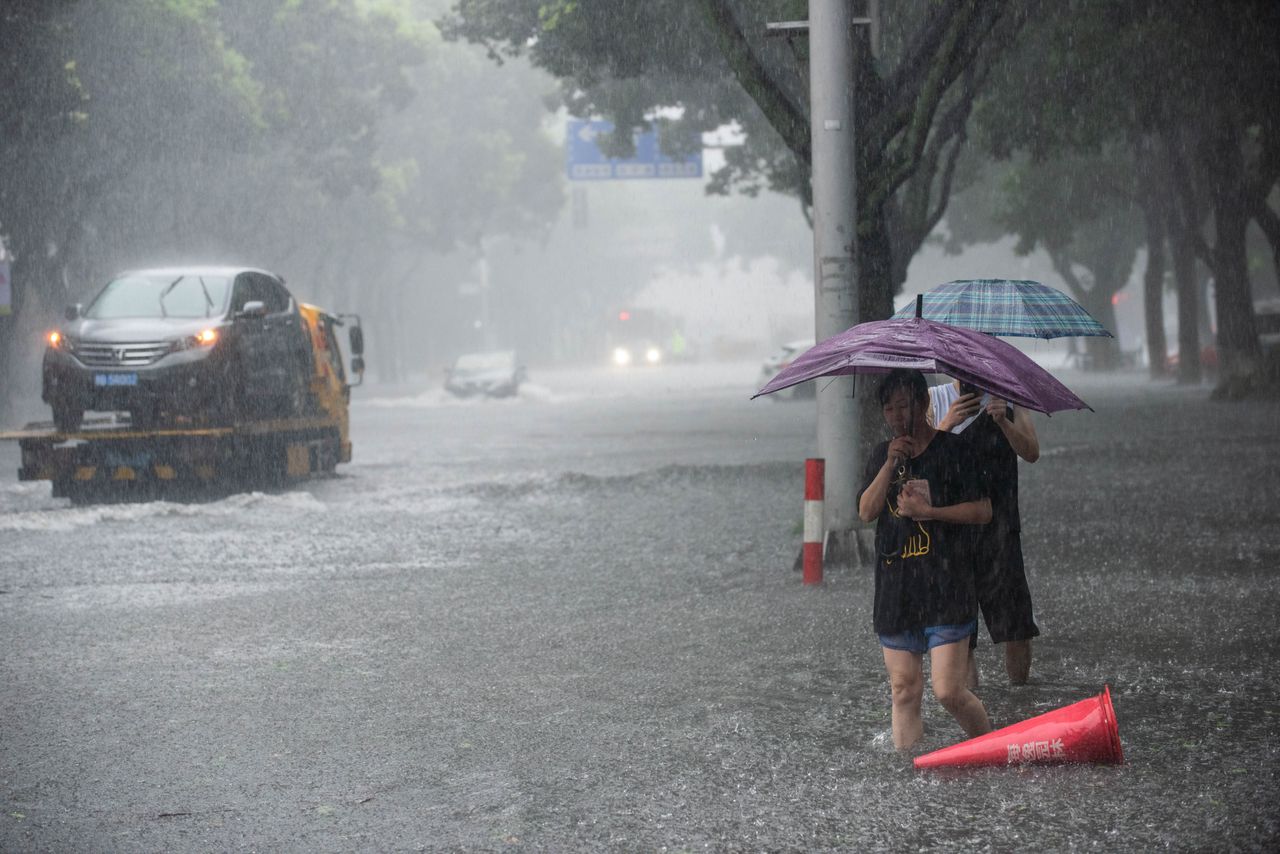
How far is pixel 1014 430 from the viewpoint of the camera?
5723mm

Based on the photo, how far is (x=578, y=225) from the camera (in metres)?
48.3

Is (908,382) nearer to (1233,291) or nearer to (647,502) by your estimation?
(647,502)

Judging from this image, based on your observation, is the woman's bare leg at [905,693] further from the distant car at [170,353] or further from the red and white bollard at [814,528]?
the distant car at [170,353]

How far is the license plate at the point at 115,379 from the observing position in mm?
15094

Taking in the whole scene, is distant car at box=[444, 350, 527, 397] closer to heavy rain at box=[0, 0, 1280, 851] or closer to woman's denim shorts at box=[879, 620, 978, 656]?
heavy rain at box=[0, 0, 1280, 851]

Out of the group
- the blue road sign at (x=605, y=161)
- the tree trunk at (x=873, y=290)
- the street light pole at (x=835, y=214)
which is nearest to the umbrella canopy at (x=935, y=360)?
the street light pole at (x=835, y=214)

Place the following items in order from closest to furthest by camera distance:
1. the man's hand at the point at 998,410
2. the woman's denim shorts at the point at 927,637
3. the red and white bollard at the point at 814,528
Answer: the woman's denim shorts at the point at 927,637 → the man's hand at the point at 998,410 → the red and white bollard at the point at 814,528

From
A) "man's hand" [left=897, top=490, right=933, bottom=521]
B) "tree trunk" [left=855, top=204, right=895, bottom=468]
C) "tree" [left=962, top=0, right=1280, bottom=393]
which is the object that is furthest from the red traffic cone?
"tree" [left=962, top=0, right=1280, bottom=393]

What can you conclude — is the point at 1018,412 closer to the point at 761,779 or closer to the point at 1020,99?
the point at 761,779

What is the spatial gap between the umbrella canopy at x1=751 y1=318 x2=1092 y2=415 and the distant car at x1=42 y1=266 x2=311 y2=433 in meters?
10.9

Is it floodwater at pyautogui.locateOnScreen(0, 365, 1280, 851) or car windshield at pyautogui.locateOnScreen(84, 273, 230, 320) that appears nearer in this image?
floodwater at pyautogui.locateOnScreen(0, 365, 1280, 851)

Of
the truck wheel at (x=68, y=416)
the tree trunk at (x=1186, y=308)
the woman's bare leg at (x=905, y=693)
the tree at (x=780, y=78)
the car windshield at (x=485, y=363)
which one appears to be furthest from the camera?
the car windshield at (x=485, y=363)

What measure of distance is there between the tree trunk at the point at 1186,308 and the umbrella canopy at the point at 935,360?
1221 inches

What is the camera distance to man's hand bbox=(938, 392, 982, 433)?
5.41 meters
